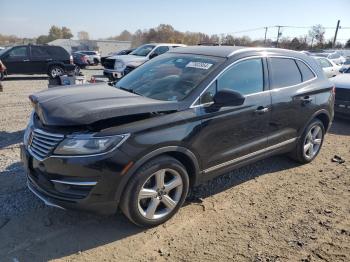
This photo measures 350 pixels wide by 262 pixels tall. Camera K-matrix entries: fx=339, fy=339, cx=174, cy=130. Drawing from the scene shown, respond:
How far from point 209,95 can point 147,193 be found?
4.19ft

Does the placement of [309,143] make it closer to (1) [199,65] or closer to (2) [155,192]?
(1) [199,65]

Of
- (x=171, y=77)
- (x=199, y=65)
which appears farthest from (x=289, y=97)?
(x=171, y=77)

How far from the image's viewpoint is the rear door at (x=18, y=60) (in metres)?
16.0

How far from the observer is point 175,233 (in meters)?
3.49

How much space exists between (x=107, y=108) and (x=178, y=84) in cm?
106

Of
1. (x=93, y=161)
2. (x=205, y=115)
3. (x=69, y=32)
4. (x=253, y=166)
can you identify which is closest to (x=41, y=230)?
(x=93, y=161)

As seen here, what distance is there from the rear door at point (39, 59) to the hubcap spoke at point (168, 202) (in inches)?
591

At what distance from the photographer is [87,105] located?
330 centimetres

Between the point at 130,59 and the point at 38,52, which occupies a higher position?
the point at 38,52

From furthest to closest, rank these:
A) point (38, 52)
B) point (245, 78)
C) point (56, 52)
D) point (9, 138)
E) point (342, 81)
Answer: point (56, 52) → point (38, 52) → point (342, 81) → point (9, 138) → point (245, 78)

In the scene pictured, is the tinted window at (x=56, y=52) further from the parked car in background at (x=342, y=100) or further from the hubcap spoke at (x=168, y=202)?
the hubcap spoke at (x=168, y=202)

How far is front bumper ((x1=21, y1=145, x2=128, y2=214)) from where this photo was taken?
301cm

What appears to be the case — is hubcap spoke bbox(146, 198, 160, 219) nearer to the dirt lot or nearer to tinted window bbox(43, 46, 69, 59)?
the dirt lot

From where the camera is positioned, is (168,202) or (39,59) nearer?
(168,202)
